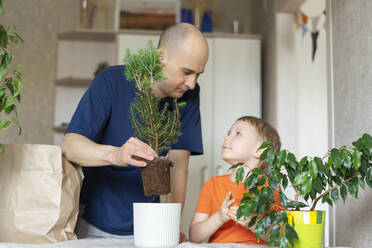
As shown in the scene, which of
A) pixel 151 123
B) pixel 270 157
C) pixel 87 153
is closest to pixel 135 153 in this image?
pixel 151 123

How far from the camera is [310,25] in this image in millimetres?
2840

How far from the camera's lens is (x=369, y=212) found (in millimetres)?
1220

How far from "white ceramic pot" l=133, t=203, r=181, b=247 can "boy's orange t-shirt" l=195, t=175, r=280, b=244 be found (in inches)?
16.1

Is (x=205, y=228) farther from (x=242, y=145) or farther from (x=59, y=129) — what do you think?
(x=59, y=129)

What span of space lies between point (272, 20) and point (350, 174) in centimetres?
219

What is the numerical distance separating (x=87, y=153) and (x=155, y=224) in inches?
12.6

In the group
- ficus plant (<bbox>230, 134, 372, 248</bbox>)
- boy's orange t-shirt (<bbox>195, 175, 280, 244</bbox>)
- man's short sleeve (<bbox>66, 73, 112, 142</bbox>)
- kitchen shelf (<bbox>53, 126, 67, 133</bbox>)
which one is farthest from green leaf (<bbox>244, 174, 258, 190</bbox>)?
kitchen shelf (<bbox>53, 126, 67, 133</bbox>)

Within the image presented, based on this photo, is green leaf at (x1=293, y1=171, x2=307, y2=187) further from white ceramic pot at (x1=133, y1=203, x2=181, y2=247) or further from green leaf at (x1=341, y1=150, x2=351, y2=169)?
white ceramic pot at (x1=133, y1=203, x2=181, y2=247)

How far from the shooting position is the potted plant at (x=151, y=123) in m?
0.98

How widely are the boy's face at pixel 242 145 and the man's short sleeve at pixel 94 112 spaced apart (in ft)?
1.37

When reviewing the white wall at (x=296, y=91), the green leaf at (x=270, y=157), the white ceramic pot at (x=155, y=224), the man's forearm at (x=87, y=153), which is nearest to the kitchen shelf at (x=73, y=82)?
the white wall at (x=296, y=91)

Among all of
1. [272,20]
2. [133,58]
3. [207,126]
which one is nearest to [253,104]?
[207,126]

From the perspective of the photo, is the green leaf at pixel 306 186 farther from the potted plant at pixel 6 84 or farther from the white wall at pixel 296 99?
the white wall at pixel 296 99

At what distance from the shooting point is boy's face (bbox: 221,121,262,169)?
1.40 metres
